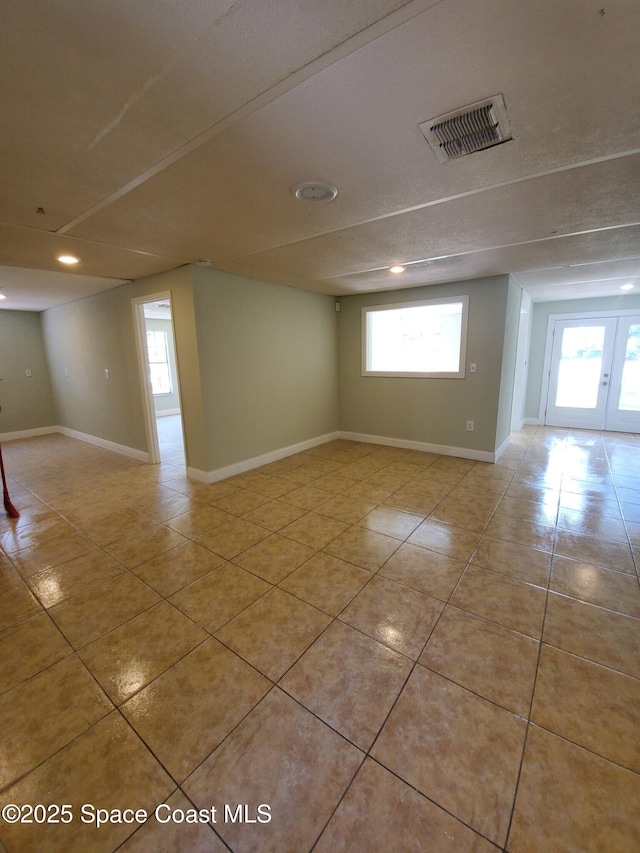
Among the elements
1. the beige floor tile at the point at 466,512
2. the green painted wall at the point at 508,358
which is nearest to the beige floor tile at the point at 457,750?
the beige floor tile at the point at 466,512

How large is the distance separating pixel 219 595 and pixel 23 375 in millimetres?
6646

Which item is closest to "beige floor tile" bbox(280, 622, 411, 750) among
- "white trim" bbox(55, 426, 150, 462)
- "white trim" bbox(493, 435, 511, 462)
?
"white trim" bbox(493, 435, 511, 462)

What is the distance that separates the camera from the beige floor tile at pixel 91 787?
42.0 inches

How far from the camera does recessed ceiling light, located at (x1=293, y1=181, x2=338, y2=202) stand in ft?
6.09

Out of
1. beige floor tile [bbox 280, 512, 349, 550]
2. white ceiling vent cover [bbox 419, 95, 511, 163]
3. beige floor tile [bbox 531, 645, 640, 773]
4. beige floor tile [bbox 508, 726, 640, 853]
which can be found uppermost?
white ceiling vent cover [bbox 419, 95, 511, 163]

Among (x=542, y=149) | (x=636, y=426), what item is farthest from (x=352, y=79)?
(x=636, y=426)

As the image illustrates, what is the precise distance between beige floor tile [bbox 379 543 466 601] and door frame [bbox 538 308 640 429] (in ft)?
17.8

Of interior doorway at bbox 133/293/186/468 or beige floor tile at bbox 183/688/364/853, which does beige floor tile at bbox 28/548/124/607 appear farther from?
interior doorway at bbox 133/293/186/468

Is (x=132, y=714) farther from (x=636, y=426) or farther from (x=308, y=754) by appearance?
(x=636, y=426)

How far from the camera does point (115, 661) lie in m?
1.69

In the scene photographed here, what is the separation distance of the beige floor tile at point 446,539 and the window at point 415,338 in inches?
97.3

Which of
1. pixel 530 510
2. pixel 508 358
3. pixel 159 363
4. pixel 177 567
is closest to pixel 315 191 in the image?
pixel 177 567

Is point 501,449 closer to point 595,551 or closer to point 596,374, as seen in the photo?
point 595,551

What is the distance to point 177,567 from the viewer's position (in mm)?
2408
